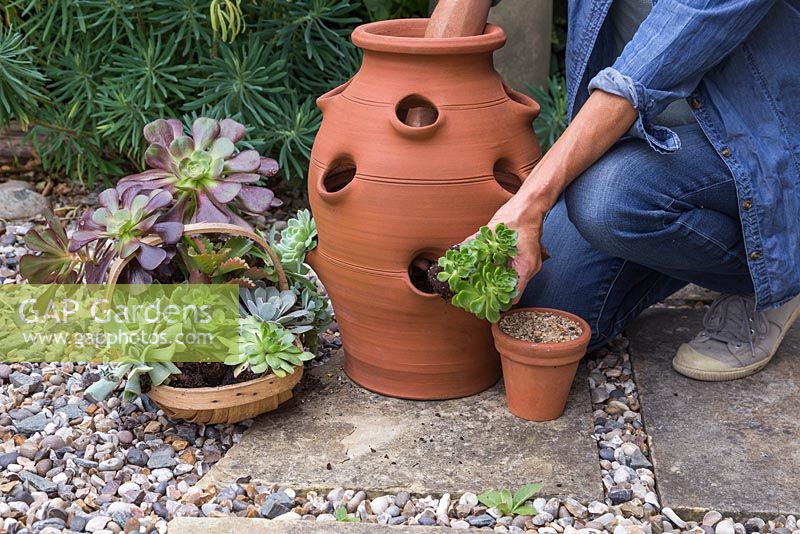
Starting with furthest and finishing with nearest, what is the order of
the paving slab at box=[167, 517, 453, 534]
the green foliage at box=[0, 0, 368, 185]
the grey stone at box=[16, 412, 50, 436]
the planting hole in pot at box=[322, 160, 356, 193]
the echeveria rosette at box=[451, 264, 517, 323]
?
the green foliage at box=[0, 0, 368, 185], the planting hole in pot at box=[322, 160, 356, 193], the grey stone at box=[16, 412, 50, 436], the echeveria rosette at box=[451, 264, 517, 323], the paving slab at box=[167, 517, 453, 534]

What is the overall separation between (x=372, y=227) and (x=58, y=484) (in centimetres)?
83

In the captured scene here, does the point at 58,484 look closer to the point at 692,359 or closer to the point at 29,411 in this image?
the point at 29,411

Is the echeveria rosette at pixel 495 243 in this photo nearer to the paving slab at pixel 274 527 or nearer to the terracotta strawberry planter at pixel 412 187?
the terracotta strawberry planter at pixel 412 187

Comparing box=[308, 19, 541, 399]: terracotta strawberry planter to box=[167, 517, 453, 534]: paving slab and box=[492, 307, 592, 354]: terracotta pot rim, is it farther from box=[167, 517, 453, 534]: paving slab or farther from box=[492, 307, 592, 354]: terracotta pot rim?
box=[167, 517, 453, 534]: paving slab

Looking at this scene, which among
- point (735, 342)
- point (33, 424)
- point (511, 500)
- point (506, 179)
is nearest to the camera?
point (511, 500)

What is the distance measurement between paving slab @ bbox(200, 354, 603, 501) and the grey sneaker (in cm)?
30

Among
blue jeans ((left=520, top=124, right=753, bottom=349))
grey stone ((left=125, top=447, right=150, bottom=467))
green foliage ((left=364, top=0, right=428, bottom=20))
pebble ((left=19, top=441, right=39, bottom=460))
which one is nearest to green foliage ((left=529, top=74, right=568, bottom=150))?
green foliage ((left=364, top=0, right=428, bottom=20))

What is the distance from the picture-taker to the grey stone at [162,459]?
6.48 ft

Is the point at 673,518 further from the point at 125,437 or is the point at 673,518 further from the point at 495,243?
the point at 125,437

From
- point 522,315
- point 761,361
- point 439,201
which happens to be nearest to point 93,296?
point 439,201

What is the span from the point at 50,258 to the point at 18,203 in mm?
1411

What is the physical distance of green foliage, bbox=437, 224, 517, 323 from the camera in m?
1.86

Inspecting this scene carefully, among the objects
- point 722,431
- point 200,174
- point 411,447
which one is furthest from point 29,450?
point 722,431

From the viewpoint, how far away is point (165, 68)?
3.06 meters
